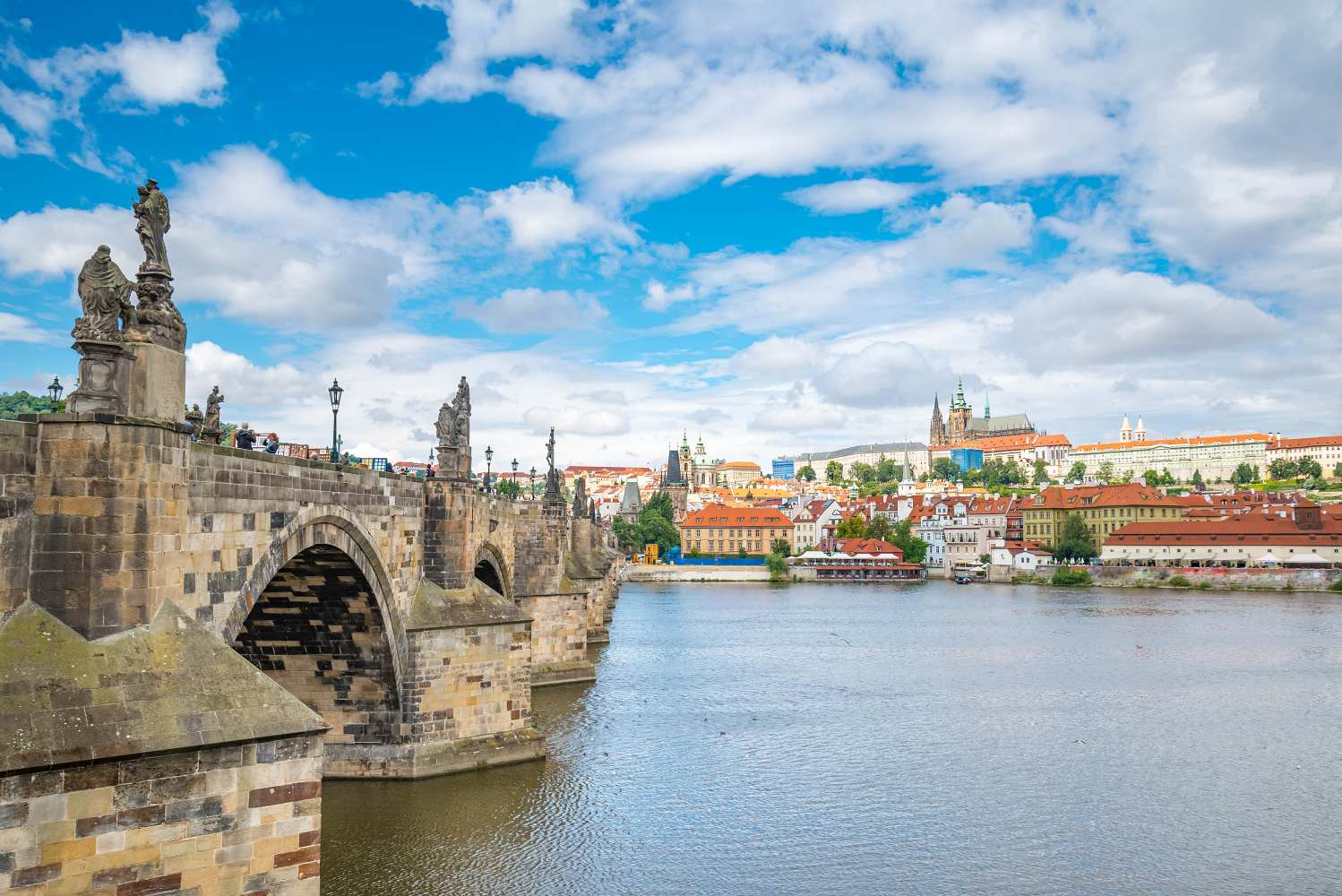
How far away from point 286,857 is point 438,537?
11055 mm

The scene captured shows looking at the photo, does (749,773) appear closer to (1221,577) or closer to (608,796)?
(608,796)

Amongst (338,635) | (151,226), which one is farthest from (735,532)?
(151,226)

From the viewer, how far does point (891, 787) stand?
21.7 meters

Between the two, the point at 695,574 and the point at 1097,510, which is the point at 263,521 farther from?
the point at 1097,510

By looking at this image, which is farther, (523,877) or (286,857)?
(523,877)

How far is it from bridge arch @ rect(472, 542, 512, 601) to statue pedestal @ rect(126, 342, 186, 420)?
18154mm

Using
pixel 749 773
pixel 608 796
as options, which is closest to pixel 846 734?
pixel 749 773

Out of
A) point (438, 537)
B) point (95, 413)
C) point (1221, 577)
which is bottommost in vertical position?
point (1221, 577)

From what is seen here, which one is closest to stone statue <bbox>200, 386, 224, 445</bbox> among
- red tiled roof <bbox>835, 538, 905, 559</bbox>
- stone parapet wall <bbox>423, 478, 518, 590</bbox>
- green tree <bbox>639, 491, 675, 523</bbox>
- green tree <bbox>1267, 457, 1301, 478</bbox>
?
stone parapet wall <bbox>423, 478, 518, 590</bbox>

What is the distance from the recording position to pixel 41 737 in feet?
30.0

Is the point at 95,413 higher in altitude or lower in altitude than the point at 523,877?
higher

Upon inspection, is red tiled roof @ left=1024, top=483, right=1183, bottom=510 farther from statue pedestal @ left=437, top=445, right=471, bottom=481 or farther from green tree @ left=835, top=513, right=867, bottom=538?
statue pedestal @ left=437, top=445, right=471, bottom=481

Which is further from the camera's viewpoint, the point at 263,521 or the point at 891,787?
the point at 891,787

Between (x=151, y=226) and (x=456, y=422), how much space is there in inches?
468
